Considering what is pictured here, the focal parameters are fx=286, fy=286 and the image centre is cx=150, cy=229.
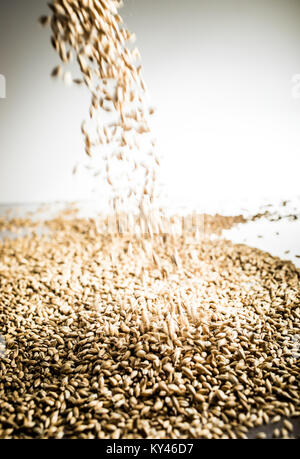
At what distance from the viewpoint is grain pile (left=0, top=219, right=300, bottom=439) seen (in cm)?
82

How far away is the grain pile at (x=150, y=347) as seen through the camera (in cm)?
82

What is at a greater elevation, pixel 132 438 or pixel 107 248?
pixel 107 248

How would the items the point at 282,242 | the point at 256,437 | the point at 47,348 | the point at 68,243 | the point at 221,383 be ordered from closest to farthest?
the point at 256,437 → the point at 221,383 → the point at 47,348 → the point at 282,242 → the point at 68,243

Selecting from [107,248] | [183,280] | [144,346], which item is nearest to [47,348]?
[144,346]

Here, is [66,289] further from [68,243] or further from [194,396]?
[194,396]

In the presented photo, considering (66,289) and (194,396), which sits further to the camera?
(66,289)

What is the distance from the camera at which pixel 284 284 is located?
1395 millimetres

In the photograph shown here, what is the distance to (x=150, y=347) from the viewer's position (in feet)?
3.28

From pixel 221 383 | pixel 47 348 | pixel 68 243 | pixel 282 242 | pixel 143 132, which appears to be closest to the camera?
pixel 221 383

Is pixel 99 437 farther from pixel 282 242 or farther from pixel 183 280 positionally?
pixel 282 242

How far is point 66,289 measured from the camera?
4.62 feet

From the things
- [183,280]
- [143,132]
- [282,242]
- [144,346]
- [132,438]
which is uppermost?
[143,132]

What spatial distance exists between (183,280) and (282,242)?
0.82 m

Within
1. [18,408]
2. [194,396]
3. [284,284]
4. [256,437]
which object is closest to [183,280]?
[284,284]
